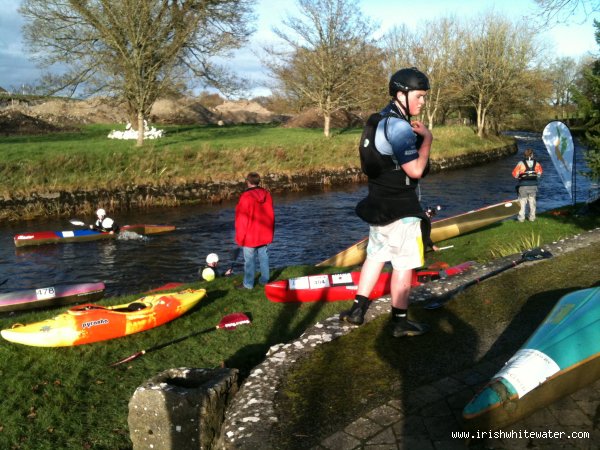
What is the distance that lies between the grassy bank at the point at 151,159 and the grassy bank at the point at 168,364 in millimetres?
13115

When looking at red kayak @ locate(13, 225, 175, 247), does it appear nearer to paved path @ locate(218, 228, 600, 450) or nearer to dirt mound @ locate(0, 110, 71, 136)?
paved path @ locate(218, 228, 600, 450)

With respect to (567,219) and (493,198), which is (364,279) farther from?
(493,198)

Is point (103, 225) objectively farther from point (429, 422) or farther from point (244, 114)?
point (244, 114)

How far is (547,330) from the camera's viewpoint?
3.70 m

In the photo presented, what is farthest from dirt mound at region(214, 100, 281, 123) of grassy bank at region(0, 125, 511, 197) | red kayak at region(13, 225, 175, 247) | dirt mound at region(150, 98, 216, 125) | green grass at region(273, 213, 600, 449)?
green grass at region(273, 213, 600, 449)

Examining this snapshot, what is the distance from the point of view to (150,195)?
2117 centimetres

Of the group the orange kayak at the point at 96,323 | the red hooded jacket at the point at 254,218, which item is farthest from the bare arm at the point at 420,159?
the red hooded jacket at the point at 254,218

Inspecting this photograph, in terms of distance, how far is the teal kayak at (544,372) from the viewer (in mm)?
3117

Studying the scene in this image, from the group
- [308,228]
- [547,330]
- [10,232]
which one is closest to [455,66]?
[308,228]

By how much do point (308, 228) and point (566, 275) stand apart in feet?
38.5

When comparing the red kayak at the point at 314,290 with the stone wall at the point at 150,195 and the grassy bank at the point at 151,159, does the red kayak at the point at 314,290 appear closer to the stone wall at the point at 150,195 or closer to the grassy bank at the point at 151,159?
the stone wall at the point at 150,195

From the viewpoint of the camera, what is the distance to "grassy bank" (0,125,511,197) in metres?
19.8

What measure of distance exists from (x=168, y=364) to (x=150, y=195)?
16.0 metres

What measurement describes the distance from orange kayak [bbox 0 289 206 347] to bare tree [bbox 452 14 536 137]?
4250 cm
